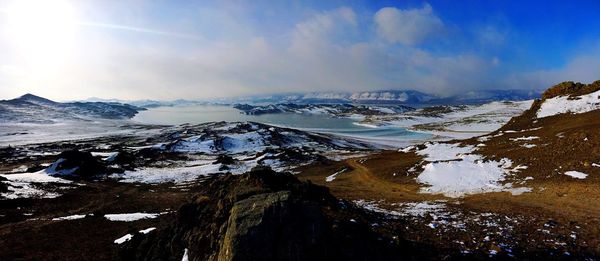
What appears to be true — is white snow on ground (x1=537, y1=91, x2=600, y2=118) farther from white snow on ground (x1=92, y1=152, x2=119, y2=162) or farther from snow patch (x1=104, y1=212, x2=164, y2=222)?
white snow on ground (x1=92, y1=152, x2=119, y2=162)

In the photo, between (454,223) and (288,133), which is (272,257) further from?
(288,133)

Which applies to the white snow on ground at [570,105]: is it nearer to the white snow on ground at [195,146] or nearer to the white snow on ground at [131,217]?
the white snow on ground at [131,217]

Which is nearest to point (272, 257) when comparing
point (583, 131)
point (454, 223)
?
point (454, 223)

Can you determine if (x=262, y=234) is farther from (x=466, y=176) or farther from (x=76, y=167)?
(x=76, y=167)

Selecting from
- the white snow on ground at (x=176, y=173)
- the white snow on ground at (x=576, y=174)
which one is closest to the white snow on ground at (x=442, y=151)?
the white snow on ground at (x=576, y=174)

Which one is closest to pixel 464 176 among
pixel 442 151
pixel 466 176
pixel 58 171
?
pixel 466 176

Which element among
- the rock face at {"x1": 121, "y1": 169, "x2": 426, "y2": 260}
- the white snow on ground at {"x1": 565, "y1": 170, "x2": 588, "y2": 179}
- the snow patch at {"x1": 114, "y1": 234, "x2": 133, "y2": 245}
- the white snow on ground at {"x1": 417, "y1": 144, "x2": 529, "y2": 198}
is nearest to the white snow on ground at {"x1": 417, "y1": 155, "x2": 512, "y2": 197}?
the white snow on ground at {"x1": 417, "y1": 144, "x2": 529, "y2": 198}

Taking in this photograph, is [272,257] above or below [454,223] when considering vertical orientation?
above
